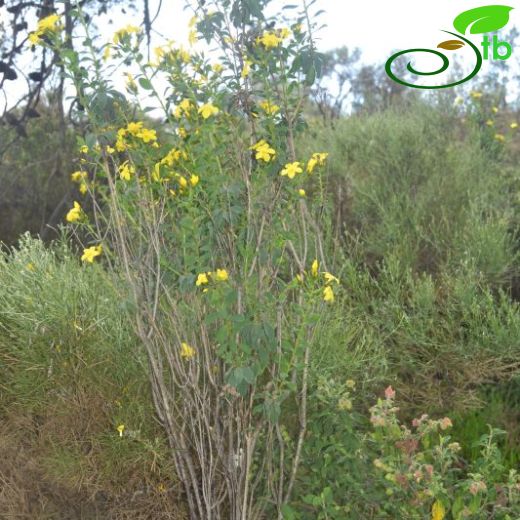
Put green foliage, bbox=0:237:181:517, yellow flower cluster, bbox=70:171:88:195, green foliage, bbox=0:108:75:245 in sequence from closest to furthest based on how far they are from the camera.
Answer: yellow flower cluster, bbox=70:171:88:195 → green foliage, bbox=0:237:181:517 → green foliage, bbox=0:108:75:245

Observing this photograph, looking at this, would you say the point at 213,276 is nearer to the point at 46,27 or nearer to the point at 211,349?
the point at 211,349

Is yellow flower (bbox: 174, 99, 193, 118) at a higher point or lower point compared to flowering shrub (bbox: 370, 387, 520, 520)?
higher

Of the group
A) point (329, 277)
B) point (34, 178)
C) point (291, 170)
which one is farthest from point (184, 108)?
point (34, 178)

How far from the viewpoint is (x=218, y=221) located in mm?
2436

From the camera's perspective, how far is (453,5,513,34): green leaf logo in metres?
4.03

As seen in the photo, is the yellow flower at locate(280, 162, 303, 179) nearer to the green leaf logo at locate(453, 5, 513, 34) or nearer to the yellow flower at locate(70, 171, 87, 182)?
the yellow flower at locate(70, 171, 87, 182)

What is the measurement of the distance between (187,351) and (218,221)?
0.44 meters

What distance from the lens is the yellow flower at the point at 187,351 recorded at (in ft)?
8.48

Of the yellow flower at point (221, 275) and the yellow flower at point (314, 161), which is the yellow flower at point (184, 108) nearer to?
the yellow flower at point (314, 161)

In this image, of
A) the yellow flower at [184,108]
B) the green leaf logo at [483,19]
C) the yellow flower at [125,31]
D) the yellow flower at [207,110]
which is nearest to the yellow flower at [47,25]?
the yellow flower at [125,31]

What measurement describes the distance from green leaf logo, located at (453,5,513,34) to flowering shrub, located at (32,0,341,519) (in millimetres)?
1643

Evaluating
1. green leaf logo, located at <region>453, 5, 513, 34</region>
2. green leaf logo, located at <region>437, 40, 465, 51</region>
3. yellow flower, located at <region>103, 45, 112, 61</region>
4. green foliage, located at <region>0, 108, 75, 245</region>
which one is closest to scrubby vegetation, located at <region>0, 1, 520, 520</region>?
yellow flower, located at <region>103, 45, 112, 61</region>

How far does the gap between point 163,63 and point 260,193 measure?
1.69 ft

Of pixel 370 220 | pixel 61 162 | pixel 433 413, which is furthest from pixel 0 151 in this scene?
pixel 433 413
